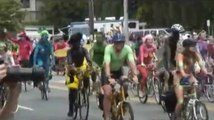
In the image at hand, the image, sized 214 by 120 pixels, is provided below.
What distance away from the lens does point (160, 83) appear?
48.2 ft

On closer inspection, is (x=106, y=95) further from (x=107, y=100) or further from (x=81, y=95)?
(x=81, y=95)

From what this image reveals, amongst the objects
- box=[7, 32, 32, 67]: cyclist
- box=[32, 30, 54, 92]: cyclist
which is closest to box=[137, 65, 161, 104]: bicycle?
box=[32, 30, 54, 92]: cyclist

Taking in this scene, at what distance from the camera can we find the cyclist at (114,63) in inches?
391

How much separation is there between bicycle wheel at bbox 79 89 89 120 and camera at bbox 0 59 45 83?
30.8ft

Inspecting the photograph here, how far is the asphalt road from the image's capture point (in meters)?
13.7

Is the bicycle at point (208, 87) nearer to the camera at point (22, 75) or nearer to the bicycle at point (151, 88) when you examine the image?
the bicycle at point (151, 88)

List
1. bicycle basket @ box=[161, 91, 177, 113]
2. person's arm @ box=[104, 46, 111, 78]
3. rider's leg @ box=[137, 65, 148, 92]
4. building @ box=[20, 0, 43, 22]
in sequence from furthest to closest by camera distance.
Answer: building @ box=[20, 0, 43, 22], rider's leg @ box=[137, 65, 148, 92], bicycle basket @ box=[161, 91, 177, 113], person's arm @ box=[104, 46, 111, 78]

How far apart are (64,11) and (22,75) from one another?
282 ft

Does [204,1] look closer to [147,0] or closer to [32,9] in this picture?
[147,0]

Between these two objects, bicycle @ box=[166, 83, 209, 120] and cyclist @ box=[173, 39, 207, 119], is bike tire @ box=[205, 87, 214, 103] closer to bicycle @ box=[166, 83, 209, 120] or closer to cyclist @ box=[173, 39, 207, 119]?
cyclist @ box=[173, 39, 207, 119]

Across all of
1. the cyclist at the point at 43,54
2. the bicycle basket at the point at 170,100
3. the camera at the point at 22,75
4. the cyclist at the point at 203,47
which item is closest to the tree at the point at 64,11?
the cyclist at the point at 203,47

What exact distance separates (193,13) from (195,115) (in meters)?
54.5

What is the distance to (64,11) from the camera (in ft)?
291

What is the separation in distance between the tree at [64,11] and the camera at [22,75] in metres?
84.7
